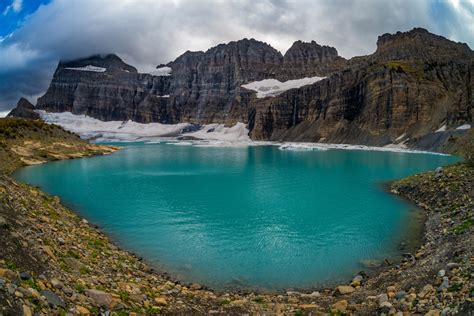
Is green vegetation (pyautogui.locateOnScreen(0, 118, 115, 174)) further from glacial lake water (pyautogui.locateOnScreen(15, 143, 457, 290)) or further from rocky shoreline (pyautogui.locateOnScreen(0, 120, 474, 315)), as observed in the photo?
rocky shoreline (pyautogui.locateOnScreen(0, 120, 474, 315))

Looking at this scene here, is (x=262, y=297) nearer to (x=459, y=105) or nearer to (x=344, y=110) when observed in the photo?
(x=459, y=105)

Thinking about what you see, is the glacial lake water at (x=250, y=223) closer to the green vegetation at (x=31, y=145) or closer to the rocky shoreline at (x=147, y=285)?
the rocky shoreline at (x=147, y=285)

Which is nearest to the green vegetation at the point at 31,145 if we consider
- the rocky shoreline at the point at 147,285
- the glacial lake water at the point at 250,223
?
the glacial lake water at the point at 250,223

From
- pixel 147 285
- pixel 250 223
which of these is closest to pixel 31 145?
pixel 250 223

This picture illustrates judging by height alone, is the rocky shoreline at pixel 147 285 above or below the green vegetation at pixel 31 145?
below

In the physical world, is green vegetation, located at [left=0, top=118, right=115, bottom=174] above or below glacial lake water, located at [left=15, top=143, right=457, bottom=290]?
above

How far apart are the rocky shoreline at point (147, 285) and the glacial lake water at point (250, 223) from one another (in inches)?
73.2

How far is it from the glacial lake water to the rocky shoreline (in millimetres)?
1860

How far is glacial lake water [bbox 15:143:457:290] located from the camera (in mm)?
18945

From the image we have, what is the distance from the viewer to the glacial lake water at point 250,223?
18945mm

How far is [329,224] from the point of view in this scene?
27828mm

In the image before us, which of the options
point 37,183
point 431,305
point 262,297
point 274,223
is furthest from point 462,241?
point 37,183

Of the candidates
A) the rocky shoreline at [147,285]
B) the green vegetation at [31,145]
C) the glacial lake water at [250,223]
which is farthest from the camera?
the green vegetation at [31,145]

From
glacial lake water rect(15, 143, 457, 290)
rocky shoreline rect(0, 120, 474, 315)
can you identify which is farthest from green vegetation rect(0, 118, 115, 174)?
rocky shoreline rect(0, 120, 474, 315)
